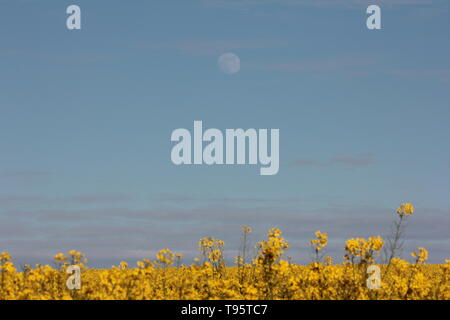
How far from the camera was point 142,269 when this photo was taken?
1083 cm

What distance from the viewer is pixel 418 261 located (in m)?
12.4

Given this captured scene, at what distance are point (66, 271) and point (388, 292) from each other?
6.27 metres
